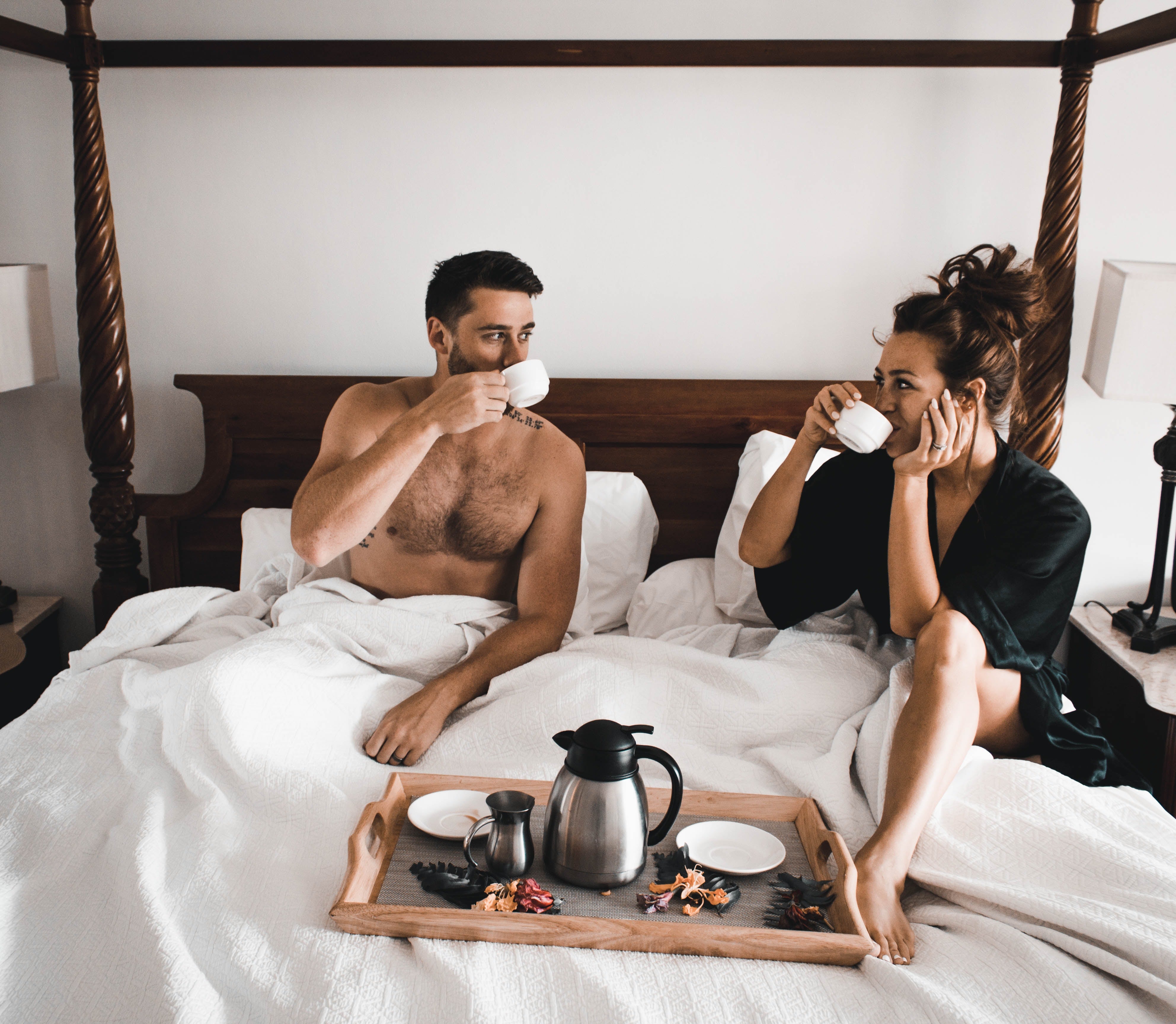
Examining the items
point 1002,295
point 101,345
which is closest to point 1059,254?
point 1002,295

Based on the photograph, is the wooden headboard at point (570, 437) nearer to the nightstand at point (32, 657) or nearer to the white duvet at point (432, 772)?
the nightstand at point (32, 657)

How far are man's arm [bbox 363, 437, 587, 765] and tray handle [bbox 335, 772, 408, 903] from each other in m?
0.22

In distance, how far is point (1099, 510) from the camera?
2.30 m

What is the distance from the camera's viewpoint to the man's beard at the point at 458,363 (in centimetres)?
176

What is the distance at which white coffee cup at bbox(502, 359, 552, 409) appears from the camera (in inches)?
60.5

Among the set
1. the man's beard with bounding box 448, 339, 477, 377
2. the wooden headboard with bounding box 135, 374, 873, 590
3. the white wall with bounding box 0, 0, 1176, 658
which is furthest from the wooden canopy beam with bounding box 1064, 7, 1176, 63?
the man's beard with bounding box 448, 339, 477, 377

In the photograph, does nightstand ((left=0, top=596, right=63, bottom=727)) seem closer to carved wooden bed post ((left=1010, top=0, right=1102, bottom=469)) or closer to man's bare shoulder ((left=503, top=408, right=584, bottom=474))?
man's bare shoulder ((left=503, top=408, right=584, bottom=474))

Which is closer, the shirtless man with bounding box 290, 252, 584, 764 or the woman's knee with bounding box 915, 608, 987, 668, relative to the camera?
the woman's knee with bounding box 915, 608, 987, 668

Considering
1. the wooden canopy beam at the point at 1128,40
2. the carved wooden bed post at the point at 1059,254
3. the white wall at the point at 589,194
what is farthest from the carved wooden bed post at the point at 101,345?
the wooden canopy beam at the point at 1128,40

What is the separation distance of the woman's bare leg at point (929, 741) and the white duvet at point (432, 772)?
37mm

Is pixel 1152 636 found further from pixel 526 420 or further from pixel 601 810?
pixel 601 810

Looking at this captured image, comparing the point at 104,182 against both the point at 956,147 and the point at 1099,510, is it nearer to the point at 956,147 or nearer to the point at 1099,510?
the point at 956,147

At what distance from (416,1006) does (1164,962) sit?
0.75 metres

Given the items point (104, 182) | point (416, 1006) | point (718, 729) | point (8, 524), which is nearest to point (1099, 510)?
point (718, 729)
